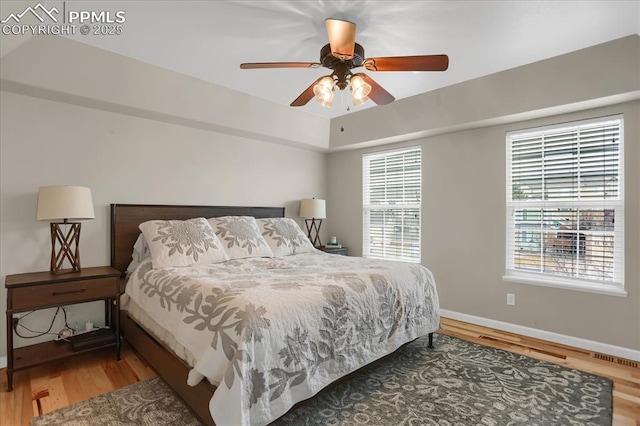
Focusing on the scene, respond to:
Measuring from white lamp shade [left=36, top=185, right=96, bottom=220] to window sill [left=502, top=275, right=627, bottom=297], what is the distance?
4.04 metres

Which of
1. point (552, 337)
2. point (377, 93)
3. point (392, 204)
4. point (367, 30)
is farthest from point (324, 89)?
point (552, 337)

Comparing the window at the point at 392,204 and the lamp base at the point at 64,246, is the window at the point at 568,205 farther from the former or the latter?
the lamp base at the point at 64,246

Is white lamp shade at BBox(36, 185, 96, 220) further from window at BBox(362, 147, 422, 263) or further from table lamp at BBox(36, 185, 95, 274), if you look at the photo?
window at BBox(362, 147, 422, 263)

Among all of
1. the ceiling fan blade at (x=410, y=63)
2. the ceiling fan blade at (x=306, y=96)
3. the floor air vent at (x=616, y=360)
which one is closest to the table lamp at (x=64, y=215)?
the ceiling fan blade at (x=306, y=96)

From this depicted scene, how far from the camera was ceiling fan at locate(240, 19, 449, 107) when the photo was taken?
1940mm

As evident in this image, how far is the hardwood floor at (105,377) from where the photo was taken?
6.70 ft

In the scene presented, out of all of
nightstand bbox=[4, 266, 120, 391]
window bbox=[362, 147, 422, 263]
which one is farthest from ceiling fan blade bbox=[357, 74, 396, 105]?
nightstand bbox=[4, 266, 120, 391]

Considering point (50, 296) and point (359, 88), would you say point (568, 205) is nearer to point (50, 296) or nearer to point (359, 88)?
point (359, 88)

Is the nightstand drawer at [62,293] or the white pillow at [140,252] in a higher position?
the white pillow at [140,252]

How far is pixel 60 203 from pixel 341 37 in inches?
94.6

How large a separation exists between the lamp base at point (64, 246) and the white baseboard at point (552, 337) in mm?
3861

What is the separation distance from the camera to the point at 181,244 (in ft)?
9.36

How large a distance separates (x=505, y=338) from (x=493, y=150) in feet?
6.40

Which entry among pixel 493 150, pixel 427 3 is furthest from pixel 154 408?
pixel 493 150
